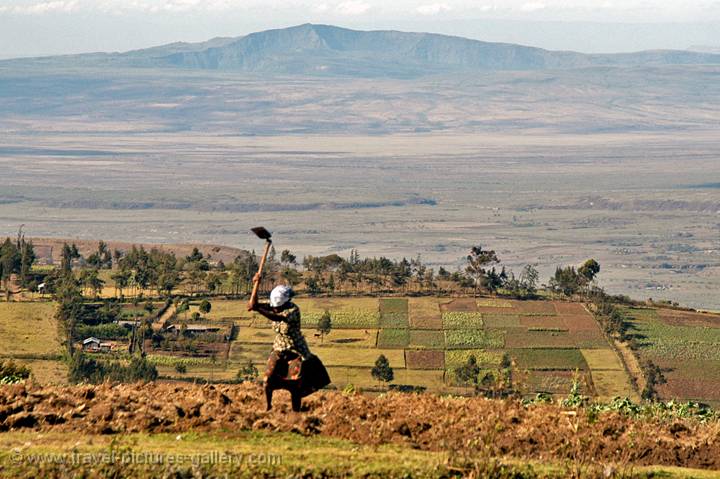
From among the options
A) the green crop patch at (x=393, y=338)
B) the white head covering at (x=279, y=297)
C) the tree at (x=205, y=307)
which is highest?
the white head covering at (x=279, y=297)

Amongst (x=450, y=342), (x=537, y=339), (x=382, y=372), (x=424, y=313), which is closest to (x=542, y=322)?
(x=537, y=339)

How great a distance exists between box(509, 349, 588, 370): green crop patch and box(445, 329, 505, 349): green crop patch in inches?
60.9

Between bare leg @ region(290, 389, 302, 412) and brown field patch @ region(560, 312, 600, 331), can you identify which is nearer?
bare leg @ region(290, 389, 302, 412)

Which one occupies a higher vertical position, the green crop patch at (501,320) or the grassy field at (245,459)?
the grassy field at (245,459)

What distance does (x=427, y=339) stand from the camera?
64.9m

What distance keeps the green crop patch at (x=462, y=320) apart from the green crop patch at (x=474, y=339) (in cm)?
85

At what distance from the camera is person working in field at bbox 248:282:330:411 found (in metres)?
15.0

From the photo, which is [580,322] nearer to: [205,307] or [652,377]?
[652,377]

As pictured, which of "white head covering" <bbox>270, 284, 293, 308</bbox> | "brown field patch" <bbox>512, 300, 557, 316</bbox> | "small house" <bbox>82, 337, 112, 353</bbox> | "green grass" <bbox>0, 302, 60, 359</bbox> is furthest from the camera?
"brown field patch" <bbox>512, 300, 557, 316</bbox>

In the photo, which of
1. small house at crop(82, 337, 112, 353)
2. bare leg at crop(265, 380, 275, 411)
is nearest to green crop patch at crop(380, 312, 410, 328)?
small house at crop(82, 337, 112, 353)

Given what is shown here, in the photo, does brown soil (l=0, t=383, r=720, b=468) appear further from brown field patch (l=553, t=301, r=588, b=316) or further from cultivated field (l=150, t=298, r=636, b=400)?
brown field patch (l=553, t=301, r=588, b=316)

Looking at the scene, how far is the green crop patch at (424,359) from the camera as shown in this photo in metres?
59.5

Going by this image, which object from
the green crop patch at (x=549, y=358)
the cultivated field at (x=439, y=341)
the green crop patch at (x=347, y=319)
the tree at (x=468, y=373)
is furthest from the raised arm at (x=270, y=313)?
the green crop patch at (x=347, y=319)

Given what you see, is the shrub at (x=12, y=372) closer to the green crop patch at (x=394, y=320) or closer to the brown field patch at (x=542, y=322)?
the green crop patch at (x=394, y=320)
